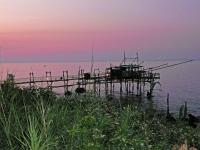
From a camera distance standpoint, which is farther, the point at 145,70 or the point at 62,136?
the point at 145,70

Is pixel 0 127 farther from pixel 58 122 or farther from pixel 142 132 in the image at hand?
pixel 142 132

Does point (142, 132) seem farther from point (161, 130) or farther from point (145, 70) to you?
point (145, 70)

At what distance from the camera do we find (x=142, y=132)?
8375 millimetres

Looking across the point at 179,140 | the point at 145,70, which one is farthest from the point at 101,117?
the point at 145,70

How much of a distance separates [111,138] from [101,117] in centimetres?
61

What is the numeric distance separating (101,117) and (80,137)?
1.15m

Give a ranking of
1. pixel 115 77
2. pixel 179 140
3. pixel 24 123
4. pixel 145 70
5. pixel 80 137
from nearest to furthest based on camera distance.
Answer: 1. pixel 80 137
2. pixel 24 123
3. pixel 179 140
4. pixel 115 77
5. pixel 145 70

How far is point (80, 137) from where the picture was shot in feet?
22.0

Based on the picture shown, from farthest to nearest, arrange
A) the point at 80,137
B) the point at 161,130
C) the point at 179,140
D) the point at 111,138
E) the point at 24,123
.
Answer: the point at 161,130 < the point at 179,140 < the point at 24,123 < the point at 111,138 < the point at 80,137

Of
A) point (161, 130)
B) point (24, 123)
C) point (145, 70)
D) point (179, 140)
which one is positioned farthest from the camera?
point (145, 70)

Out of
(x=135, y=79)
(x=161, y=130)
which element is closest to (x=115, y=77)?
(x=135, y=79)

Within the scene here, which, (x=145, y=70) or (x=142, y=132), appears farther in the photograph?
(x=145, y=70)

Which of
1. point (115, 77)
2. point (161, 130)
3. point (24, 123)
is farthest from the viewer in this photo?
point (115, 77)

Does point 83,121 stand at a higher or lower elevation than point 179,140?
→ higher
